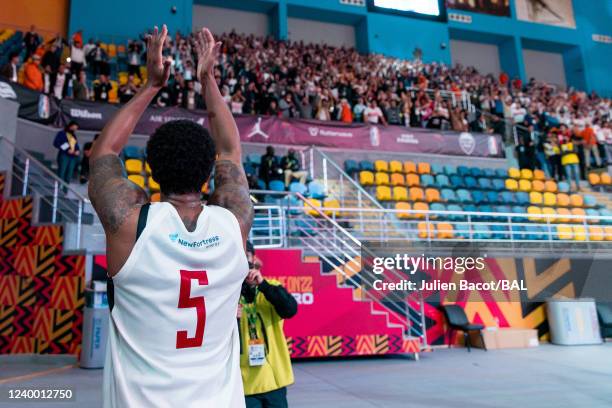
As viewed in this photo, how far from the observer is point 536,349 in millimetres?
10234

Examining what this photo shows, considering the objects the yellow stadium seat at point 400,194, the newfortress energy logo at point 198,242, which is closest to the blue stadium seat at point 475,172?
the yellow stadium seat at point 400,194

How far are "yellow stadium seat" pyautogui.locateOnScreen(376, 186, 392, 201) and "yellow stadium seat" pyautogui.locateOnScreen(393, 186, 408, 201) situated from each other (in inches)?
6.4

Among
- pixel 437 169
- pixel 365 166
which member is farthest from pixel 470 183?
pixel 365 166

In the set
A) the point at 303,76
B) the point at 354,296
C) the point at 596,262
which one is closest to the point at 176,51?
the point at 303,76

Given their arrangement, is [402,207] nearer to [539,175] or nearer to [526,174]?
[526,174]

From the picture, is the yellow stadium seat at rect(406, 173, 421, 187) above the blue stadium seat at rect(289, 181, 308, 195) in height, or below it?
above

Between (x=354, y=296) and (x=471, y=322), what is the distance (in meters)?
3.43

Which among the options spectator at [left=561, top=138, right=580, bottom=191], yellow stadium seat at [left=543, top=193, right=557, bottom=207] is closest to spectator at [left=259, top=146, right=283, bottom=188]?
yellow stadium seat at [left=543, top=193, right=557, bottom=207]

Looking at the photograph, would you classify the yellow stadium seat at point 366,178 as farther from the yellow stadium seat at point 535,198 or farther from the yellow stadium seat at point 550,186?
the yellow stadium seat at point 550,186

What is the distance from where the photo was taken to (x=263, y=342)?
3639 mm

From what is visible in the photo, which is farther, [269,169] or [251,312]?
[269,169]

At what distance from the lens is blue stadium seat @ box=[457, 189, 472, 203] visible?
14688 mm

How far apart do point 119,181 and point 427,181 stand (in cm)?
1382

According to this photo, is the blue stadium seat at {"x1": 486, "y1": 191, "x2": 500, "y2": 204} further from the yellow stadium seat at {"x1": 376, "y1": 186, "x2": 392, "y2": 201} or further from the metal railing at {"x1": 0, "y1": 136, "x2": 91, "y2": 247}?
the metal railing at {"x1": 0, "y1": 136, "x2": 91, "y2": 247}
